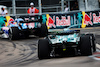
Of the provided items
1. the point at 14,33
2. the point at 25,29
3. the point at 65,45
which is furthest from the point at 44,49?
the point at 25,29

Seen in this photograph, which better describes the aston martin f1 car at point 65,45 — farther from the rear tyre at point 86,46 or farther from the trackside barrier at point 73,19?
the trackside barrier at point 73,19

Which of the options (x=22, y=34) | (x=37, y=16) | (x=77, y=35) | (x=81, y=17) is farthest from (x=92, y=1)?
(x=77, y=35)

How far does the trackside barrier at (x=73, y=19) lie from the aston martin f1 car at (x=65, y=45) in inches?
497

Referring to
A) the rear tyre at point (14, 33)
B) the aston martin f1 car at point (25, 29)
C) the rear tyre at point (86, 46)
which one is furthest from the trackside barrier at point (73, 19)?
the rear tyre at point (86, 46)

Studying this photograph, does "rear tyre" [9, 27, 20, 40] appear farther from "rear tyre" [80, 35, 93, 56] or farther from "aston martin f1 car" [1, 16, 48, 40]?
"rear tyre" [80, 35, 93, 56]

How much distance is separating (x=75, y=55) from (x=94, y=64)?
1.43 meters

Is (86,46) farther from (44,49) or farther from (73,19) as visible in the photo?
(73,19)

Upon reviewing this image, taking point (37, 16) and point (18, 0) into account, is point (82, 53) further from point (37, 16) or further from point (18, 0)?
point (18, 0)

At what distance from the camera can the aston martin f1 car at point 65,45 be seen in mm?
7156

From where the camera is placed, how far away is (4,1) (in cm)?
2852

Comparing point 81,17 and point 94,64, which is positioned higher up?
point 81,17

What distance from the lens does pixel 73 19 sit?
20.2 meters

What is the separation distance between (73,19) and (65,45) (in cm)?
1313

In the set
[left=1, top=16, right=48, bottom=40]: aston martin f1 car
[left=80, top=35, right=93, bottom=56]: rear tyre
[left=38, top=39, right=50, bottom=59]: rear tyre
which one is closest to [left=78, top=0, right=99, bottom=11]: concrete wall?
[left=1, top=16, right=48, bottom=40]: aston martin f1 car
